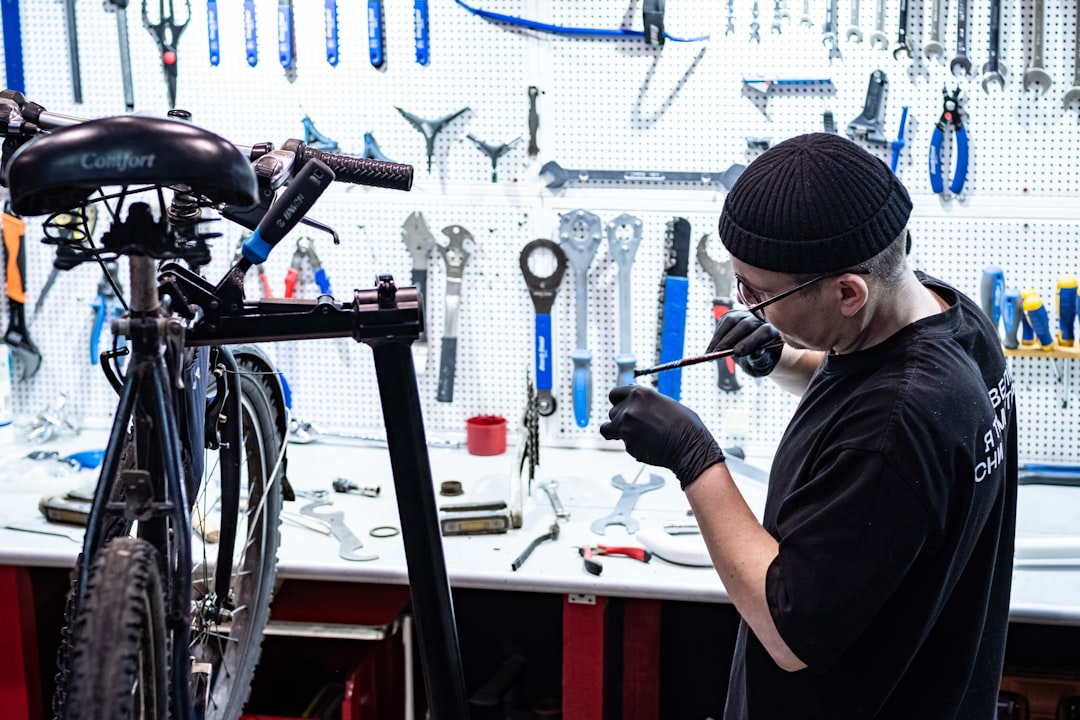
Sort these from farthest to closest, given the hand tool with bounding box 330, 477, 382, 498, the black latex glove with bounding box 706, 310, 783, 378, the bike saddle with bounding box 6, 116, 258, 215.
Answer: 1. the hand tool with bounding box 330, 477, 382, 498
2. the black latex glove with bounding box 706, 310, 783, 378
3. the bike saddle with bounding box 6, 116, 258, 215

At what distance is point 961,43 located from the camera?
2191 millimetres

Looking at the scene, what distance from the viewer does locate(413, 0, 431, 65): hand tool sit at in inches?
92.4

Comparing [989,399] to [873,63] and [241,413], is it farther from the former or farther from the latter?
[873,63]

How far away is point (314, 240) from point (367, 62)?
43 cm

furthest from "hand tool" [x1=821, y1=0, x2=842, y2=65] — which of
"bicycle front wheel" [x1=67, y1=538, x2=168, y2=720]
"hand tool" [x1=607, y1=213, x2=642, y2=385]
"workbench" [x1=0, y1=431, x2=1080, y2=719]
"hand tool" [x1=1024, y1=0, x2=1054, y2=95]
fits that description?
"bicycle front wheel" [x1=67, y1=538, x2=168, y2=720]

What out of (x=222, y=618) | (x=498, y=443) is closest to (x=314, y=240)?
(x=498, y=443)

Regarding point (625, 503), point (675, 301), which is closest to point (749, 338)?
point (625, 503)

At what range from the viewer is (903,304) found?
3.89 ft

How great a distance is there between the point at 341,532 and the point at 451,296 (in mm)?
716

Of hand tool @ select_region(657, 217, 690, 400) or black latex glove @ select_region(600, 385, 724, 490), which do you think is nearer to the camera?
black latex glove @ select_region(600, 385, 724, 490)

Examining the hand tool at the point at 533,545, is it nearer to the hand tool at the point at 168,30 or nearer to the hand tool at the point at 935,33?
the hand tool at the point at 935,33

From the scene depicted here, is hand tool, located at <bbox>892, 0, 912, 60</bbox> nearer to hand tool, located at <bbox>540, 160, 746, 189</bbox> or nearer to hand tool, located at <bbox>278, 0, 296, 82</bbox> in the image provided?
hand tool, located at <bbox>540, 160, 746, 189</bbox>

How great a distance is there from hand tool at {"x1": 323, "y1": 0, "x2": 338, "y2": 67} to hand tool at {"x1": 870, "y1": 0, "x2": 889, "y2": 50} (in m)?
1.20

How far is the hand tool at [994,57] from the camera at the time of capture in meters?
2.17
